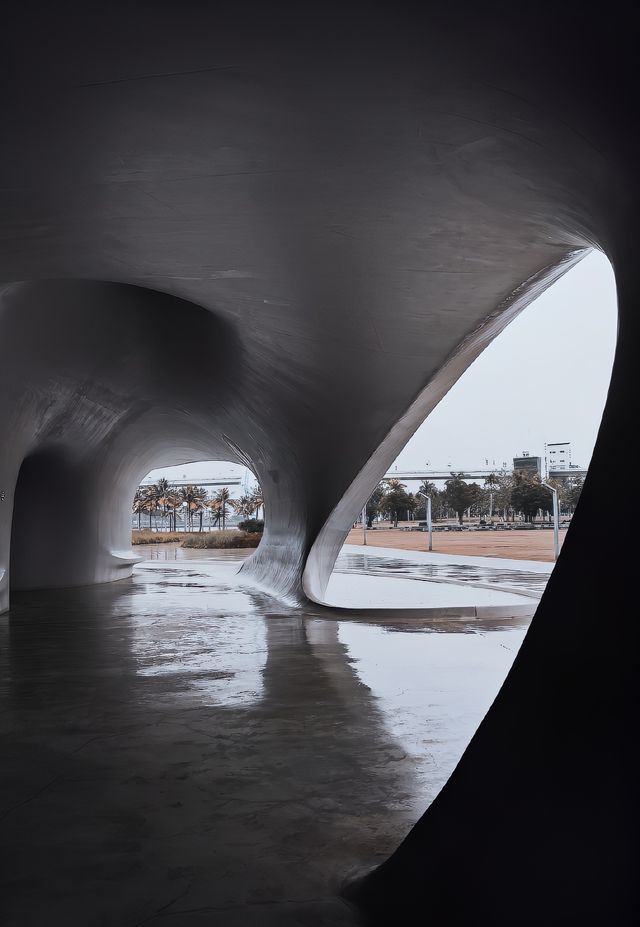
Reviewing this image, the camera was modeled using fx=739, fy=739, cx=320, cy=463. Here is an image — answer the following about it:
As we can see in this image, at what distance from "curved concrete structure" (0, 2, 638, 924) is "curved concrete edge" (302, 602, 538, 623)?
287 centimetres

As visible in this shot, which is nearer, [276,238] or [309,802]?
[309,802]

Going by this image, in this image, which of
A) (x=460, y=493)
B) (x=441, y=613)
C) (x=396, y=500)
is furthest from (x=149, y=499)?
(x=441, y=613)

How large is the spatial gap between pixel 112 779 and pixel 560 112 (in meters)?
4.26

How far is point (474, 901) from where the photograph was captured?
8.14 ft

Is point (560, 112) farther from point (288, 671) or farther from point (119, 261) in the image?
point (288, 671)

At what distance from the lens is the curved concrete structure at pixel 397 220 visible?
8.14 ft

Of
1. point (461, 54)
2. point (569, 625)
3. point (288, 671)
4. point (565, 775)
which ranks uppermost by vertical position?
point (461, 54)

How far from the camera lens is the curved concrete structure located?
248 centimetres

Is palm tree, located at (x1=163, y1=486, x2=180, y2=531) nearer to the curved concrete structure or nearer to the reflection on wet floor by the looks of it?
the reflection on wet floor

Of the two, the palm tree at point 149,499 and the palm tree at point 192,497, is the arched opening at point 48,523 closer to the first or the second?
the palm tree at point 149,499

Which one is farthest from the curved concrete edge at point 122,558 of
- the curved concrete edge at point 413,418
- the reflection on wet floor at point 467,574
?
the curved concrete edge at point 413,418

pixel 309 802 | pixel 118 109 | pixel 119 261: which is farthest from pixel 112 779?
pixel 119 261

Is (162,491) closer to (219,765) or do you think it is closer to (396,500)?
(396,500)

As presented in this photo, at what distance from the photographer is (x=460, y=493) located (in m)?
85.5
